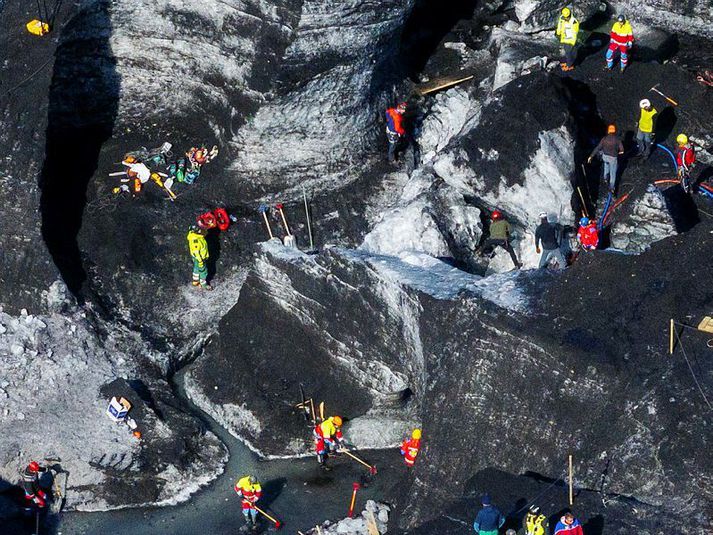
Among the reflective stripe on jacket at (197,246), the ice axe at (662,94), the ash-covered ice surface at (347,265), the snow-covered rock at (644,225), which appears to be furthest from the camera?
the ice axe at (662,94)

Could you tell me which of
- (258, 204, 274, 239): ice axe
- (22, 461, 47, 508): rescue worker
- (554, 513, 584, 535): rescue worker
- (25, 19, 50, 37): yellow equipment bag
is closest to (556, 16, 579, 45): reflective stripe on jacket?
(258, 204, 274, 239): ice axe

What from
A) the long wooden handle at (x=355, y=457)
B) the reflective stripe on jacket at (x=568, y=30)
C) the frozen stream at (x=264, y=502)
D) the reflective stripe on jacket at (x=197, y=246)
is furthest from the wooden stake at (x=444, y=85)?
the long wooden handle at (x=355, y=457)

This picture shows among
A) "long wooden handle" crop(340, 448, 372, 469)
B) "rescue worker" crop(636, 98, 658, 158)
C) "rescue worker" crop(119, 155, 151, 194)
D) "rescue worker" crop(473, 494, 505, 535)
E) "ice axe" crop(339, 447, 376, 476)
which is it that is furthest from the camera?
"rescue worker" crop(119, 155, 151, 194)

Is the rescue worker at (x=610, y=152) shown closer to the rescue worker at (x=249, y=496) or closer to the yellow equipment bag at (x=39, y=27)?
the rescue worker at (x=249, y=496)

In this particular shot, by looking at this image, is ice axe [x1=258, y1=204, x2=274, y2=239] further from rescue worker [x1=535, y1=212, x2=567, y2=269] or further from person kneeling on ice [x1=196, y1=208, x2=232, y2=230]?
rescue worker [x1=535, y1=212, x2=567, y2=269]

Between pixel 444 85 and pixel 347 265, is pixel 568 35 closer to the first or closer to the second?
pixel 444 85

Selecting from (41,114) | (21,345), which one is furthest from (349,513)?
(41,114)
